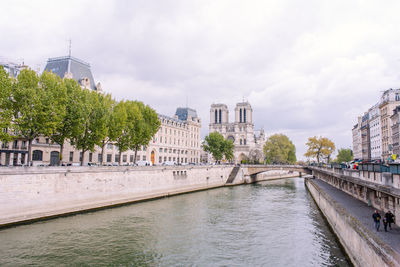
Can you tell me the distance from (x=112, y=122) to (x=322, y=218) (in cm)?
2897

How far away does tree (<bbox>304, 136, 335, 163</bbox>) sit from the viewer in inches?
3681

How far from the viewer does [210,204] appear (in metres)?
38.2

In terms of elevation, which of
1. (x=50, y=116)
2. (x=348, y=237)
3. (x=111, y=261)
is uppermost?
(x=50, y=116)

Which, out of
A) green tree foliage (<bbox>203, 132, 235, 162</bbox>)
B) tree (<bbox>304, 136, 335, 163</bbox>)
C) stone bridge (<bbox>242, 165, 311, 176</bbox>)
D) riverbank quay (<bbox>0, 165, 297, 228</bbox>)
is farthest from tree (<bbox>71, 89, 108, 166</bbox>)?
tree (<bbox>304, 136, 335, 163</bbox>)

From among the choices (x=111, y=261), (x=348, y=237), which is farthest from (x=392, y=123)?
(x=111, y=261)

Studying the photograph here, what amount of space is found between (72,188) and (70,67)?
1129 inches

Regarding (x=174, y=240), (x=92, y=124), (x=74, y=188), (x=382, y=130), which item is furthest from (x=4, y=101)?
(x=382, y=130)

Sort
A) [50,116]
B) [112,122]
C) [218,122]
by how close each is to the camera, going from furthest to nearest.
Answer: [218,122]
[112,122]
[50,116]

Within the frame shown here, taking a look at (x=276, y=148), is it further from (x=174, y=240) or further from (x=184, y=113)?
(x=174, y=240)

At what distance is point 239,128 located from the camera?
13188 cm

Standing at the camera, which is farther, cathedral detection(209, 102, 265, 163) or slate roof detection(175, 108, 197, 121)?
cathedral detection(209, 102, 265, 163)

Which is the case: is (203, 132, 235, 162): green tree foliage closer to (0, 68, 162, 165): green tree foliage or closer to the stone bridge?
the stone bridge

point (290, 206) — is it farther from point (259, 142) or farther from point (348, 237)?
point (259, 142)

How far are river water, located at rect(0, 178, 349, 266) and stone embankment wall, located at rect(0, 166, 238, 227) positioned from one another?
1859 mm
